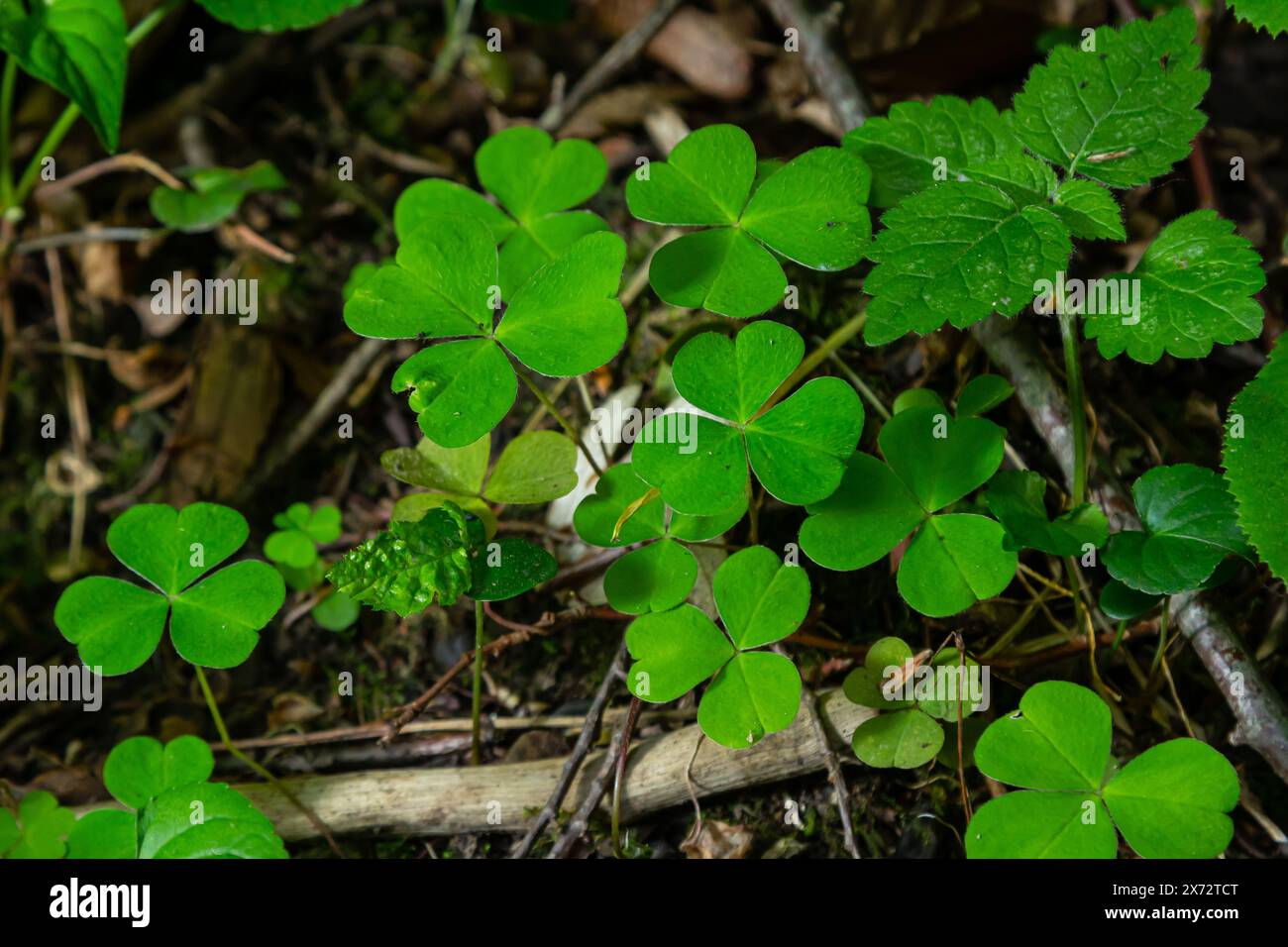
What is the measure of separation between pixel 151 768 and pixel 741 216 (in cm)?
154

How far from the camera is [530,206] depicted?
219 centimetres

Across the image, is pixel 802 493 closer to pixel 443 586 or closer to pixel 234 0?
pixel 443 586

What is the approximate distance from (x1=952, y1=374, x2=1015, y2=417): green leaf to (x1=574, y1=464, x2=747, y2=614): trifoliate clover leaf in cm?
48

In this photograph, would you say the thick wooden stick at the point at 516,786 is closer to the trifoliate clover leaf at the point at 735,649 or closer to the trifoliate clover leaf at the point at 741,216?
the trifoliate clover leaf at the point at 735,649

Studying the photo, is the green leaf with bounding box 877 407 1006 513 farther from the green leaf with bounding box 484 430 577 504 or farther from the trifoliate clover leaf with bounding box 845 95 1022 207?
the green leaf with bounding box 484 430 577 504

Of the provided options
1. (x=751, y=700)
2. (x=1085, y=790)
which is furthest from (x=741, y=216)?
(x=1085, y=790)

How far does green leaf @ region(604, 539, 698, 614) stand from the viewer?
5.85ft

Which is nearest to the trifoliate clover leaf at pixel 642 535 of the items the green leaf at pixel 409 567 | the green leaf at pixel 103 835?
the green leaf at pixel 409 567

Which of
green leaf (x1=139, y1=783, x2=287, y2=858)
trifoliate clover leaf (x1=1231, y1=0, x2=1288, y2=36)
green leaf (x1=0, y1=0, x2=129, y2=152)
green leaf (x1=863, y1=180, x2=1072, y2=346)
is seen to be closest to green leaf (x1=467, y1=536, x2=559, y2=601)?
green leaf (x1=139, y1=783, x2=287, y2=858)

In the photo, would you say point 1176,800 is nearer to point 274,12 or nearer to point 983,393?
point 983,393

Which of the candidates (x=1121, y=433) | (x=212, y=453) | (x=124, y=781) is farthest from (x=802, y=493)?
(x=212, y=453)

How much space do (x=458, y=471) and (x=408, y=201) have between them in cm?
64

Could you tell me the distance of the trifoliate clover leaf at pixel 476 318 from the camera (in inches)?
68.0

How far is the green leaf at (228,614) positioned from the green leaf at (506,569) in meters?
0.39
